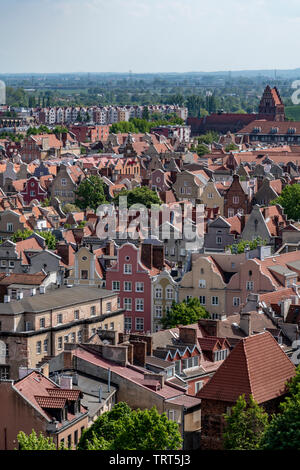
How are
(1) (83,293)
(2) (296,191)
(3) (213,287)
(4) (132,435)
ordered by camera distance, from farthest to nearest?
(2) (296,191)
(3) (213,287)
(1) (83,293)
(4) (132,435)

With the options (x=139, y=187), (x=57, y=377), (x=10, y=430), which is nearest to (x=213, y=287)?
(x=57, y=377)

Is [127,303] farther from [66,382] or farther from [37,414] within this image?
[37,414]

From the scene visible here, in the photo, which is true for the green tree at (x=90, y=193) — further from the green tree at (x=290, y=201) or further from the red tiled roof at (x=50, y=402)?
the red tiled roof at (x=50, y=402)

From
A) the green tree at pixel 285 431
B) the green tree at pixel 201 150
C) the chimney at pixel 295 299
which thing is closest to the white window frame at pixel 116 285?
the chimney at pixel 295 299

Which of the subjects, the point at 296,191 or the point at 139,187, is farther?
the point at 139,187

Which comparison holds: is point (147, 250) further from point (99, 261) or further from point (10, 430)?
point (10, 430)

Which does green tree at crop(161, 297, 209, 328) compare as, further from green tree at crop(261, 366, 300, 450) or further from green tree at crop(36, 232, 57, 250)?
green tree at crop(261, 366, 300, 450)
